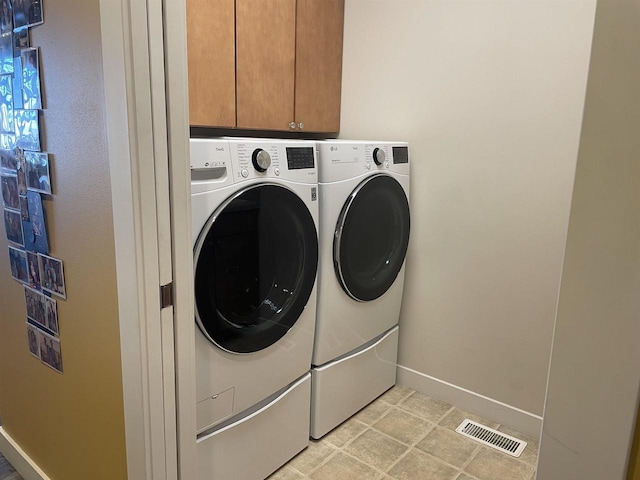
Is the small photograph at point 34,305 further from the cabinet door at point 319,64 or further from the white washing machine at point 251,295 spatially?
the cabinet door at point 319,64

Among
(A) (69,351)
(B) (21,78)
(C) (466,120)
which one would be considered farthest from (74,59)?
(C) (466,120)

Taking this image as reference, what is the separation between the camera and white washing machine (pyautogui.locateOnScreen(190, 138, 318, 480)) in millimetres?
1488

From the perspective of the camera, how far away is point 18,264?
1.60 m

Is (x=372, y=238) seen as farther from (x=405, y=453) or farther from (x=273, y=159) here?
(x=405, y=453)

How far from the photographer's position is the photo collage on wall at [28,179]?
1357 mm

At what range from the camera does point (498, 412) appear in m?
2.32

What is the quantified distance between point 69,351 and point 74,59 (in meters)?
0.83

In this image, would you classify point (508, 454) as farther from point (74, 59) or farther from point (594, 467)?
point (74, 59)

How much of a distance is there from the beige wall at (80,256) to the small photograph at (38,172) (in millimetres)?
39

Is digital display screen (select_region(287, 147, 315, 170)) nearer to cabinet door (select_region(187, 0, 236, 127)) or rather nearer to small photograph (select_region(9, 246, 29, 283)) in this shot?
cabinet door (select_region(187, 0, 236, 127))

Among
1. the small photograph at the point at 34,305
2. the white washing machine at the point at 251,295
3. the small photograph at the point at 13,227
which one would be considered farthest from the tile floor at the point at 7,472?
the small photograph at the point at 13,227

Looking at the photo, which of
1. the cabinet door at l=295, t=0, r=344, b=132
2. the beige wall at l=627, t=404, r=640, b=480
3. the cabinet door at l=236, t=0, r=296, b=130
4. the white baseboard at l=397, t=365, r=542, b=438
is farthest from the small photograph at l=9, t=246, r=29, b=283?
the white baseboard at l=397, t=365, r=542, b=438

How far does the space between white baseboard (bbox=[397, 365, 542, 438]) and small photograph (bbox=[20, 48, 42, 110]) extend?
6.76ft

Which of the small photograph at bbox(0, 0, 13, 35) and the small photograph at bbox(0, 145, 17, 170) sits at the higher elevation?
the small photograph at bbox(0, 0, 13, 35)
